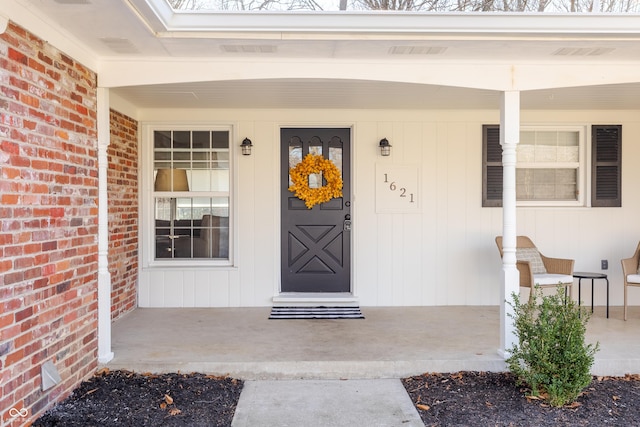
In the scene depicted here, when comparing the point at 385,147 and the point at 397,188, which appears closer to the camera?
the point at 385,147

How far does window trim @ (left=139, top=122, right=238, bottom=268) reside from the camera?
19.4ft

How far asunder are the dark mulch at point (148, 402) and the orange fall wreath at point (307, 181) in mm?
2608

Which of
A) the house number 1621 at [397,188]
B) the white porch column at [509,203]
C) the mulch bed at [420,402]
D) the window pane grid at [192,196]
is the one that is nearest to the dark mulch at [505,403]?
the mulch bed at [420,402]

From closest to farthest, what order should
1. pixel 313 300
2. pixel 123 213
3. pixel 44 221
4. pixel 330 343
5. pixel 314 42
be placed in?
pixel 44 221 < pixel 314 42 < pixel 330 343 < pixel 123 213 < pixel 313 300

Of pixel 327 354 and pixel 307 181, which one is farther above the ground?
pixel 307 181

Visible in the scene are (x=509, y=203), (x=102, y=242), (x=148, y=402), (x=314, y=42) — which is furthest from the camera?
(x=509, y=203)

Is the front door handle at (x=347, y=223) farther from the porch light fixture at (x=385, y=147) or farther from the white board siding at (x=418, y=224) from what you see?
the porch light fixture at (x=385, y=147)

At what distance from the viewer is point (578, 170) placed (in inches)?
239

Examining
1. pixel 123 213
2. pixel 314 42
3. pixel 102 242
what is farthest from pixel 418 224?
pixel 102 242

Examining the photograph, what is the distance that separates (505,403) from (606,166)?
12.5 feet

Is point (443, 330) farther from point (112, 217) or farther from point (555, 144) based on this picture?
point (112, 217)

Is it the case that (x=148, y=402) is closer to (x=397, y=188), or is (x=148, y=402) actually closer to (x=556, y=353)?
(x=556, y=353)

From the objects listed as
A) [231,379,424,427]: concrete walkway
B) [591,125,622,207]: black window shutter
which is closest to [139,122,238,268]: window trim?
[231,379,424,427]: concrete walkway

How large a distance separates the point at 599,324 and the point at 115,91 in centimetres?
530
